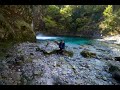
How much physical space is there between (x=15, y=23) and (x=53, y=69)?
1113 centimetres

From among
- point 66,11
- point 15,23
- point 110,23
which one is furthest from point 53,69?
point 66,11

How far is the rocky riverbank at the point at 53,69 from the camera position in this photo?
39.3ft

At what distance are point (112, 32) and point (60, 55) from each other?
86.1 ft

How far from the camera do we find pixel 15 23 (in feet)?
75.5

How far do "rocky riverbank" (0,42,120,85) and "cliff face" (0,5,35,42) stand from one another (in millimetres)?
3211

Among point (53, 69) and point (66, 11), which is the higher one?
point (66, 11)

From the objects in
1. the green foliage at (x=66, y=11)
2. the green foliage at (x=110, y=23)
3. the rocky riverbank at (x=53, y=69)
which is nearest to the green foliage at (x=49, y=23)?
the green foliage at (x=66, y=11)

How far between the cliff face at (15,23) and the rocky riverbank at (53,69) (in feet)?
10.5

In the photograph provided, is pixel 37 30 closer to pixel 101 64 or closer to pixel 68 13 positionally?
pixel 68 13

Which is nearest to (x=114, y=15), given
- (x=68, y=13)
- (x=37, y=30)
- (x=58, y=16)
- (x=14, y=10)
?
(x=68, y=13)

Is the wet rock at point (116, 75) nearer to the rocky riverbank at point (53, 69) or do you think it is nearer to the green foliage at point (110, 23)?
the rocky riverbank at point (53, 69)

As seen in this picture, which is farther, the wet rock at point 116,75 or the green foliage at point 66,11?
the green foliage at point 66,11

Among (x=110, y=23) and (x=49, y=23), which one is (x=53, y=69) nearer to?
(x=110, y=23)

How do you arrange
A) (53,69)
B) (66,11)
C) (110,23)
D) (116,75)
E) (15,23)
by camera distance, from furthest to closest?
(66,11) < (110,23) < (15,23) < (53,69) < (116,75)
